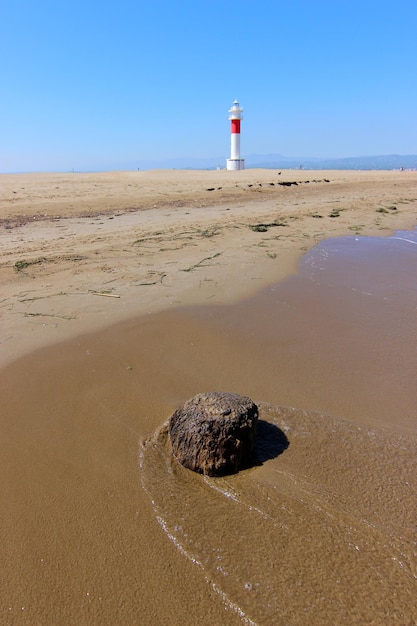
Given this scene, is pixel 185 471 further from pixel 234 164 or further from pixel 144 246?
pixel 234 164

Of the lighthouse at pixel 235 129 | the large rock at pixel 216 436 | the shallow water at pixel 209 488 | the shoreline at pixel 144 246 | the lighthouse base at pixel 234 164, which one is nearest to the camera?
the shallow water at pixel 209 488

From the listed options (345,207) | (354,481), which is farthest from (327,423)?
(345,207)

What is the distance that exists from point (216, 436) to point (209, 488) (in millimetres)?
306

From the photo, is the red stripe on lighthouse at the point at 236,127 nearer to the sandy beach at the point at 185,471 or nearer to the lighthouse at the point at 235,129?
the lighthouse at the point at 235,129

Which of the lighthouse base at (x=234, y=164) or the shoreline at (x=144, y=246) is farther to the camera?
the lighthouse base at (x=234, y=164)

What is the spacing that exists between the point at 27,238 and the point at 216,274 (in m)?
4.85

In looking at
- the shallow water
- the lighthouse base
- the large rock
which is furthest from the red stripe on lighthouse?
the large rock

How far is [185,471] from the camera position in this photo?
2693 millimetres

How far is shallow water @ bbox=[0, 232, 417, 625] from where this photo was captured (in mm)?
1982

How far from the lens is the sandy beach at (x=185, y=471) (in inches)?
79.0

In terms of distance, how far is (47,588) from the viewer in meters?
2.03

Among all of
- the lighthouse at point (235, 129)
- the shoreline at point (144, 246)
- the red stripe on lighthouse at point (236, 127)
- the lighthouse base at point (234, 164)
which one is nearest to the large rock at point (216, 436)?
the shoreline at point (144, 246)

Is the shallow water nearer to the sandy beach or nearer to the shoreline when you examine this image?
the sandy beach

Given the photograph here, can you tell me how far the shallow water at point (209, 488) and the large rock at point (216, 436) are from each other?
0.09 metres
